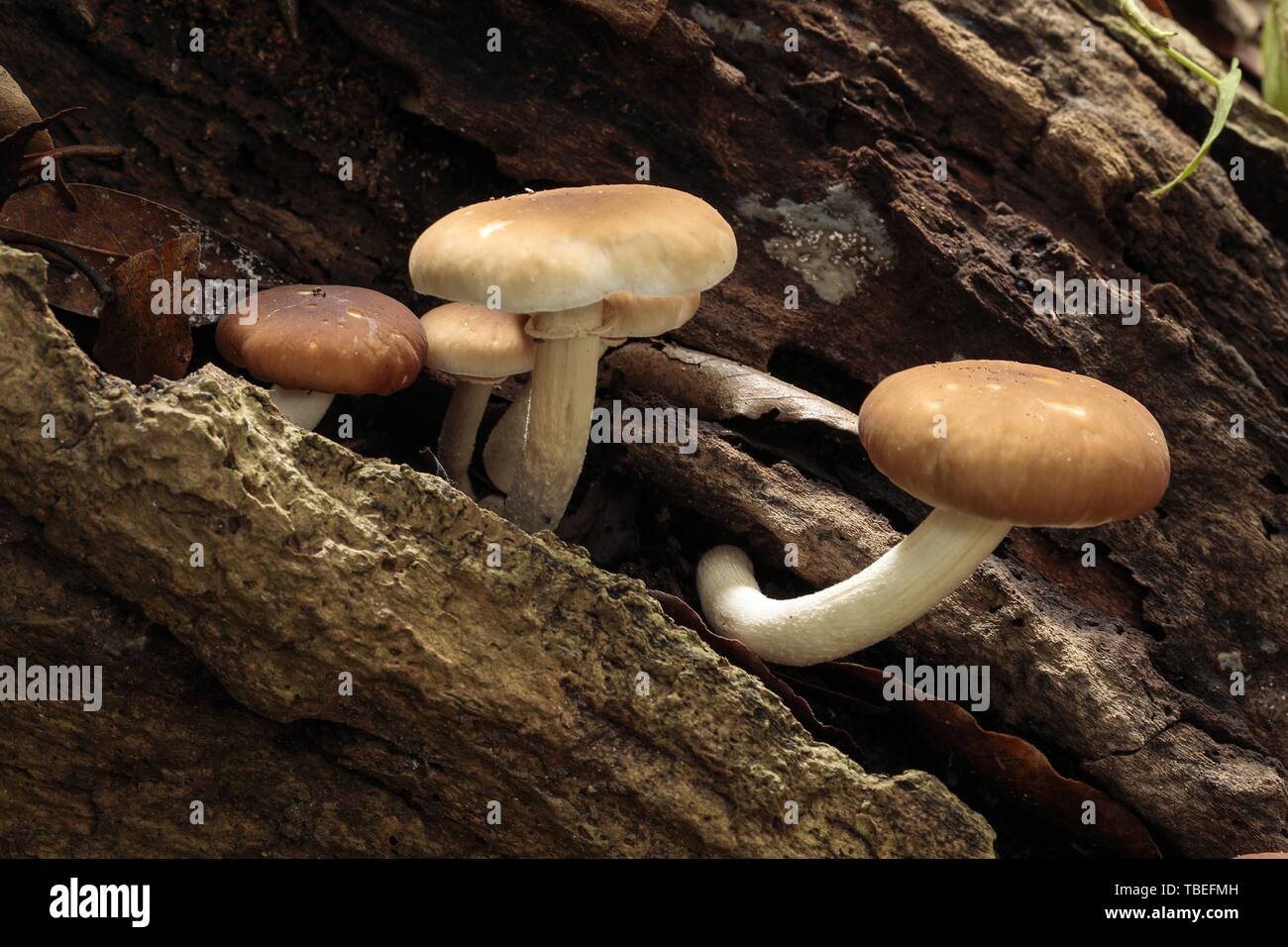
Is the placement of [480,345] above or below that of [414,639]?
above

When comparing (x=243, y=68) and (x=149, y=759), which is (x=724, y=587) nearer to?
(x=149, y=759)

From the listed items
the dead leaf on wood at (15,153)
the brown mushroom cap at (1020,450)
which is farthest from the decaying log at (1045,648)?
the dead leaf on wood at (15,153)

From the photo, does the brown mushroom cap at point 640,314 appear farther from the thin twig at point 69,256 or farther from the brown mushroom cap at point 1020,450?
the thin twig at point 69,256

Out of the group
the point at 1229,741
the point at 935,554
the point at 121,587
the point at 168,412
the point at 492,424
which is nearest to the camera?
the point at 168,412

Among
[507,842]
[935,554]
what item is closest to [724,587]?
[935,554]
